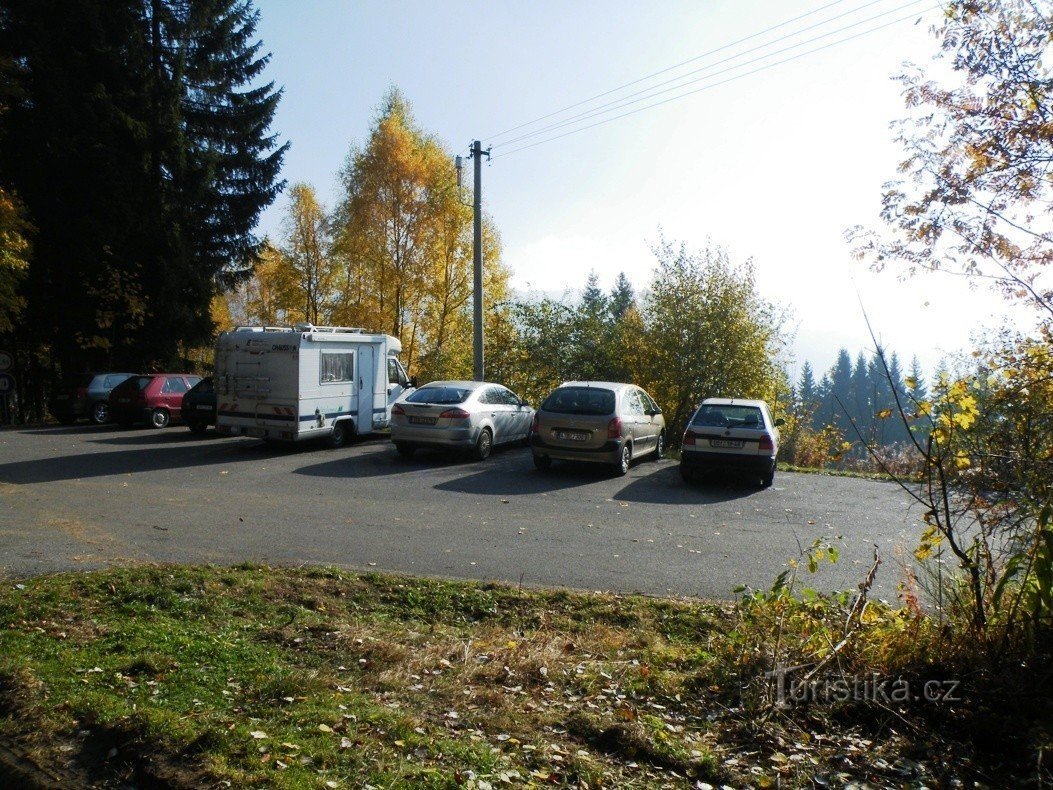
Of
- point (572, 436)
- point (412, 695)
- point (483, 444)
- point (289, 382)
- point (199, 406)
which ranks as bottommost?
point (412, 695)

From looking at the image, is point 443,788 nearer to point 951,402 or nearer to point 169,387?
point 951,402

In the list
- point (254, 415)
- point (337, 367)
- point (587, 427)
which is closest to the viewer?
point (587, 427)

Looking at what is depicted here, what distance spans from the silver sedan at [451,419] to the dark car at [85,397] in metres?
12.7

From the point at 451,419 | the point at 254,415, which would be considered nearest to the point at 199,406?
the point at 254,415

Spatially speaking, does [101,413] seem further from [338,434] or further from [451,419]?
[451,419]

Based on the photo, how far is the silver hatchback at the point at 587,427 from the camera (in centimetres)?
1427

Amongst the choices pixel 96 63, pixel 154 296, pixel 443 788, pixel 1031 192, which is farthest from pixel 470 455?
pixel 96 63

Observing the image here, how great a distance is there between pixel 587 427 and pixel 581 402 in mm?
649

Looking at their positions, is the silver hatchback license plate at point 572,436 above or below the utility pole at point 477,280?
below

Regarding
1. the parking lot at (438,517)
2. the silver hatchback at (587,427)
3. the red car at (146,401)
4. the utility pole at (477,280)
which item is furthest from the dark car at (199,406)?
the silver hatchback at (587,427)

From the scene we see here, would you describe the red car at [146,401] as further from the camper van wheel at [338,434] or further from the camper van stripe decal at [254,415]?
the camper van wheel at [338,434]

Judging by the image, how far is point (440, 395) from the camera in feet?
53.3

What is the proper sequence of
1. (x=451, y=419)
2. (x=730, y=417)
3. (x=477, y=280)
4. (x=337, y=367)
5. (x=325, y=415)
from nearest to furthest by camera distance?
1. (x=730, y=417)
2. (x=451, y=419)
3. (x=325, y=415)
4. (x=337, y=367)
5. (x=477, y=280)

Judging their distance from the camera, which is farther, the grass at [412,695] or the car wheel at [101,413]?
the car wheel at [101,413]
